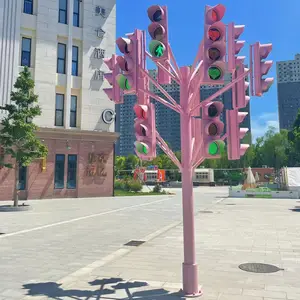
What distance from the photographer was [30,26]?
26.5 meters

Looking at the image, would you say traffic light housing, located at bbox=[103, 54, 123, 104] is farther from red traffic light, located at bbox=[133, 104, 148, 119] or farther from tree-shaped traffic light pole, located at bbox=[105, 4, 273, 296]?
red traffic light, located at bbox=[133, 104, 148, 119]

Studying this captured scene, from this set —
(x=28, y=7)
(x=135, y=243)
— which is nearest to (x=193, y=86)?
(x=135, y=243)

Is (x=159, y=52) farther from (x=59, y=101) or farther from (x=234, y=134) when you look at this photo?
(x=59, y=101)

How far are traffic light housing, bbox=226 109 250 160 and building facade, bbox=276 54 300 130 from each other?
91.3 m

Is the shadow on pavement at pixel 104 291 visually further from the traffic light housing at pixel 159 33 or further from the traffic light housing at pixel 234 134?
the traffic light housing at pixel 159 33

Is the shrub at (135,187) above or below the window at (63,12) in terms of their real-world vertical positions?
below

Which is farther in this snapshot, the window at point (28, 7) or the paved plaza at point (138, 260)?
the window at point (28, 7)

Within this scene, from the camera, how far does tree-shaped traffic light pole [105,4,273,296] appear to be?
4.81 metres

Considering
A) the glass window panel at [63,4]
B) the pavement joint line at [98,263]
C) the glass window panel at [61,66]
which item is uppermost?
the glass window panel at [63,4]

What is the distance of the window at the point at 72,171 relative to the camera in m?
27.3

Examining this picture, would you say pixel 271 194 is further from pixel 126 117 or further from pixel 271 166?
pixel 126 117

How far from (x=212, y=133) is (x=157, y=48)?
1.58 meters

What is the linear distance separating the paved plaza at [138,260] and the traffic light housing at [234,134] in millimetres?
2148

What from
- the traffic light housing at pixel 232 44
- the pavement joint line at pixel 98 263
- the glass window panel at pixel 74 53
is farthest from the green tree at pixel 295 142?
the traffic light housing at pixel 232 44
